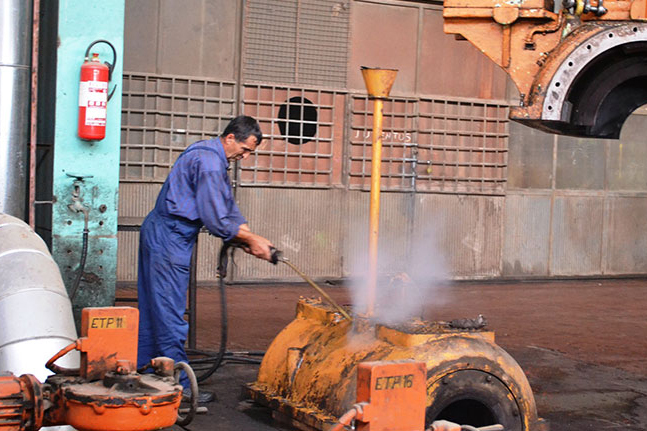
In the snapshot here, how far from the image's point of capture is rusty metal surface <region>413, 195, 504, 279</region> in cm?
1199

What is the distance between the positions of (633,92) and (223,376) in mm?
3377

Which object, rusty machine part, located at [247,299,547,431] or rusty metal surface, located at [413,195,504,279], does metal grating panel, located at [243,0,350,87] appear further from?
rusty machine part, located at [247,299,547,431]

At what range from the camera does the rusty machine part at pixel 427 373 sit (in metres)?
4.29

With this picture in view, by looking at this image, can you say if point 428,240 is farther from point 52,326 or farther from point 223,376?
point 52,326

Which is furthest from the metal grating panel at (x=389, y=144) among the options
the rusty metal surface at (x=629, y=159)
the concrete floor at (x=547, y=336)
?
the rusty metal surface at (x=629, y=159)

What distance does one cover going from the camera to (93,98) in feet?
22.3

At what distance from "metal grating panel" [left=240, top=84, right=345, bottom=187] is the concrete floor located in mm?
1379

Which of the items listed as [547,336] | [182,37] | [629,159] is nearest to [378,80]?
[547,336]

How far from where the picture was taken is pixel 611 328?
920cm

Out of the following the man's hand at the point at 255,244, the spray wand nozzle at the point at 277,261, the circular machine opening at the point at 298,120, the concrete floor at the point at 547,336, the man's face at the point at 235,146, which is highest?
the circular machine opening at the point at 298,120

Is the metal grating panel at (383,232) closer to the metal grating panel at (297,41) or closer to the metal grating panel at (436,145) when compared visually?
the metal grating panel at (436,145)

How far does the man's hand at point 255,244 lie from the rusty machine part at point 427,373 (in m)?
0.53

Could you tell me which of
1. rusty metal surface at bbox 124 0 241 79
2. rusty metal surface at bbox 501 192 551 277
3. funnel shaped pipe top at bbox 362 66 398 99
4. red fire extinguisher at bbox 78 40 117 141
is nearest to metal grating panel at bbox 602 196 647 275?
rusty metal surface at bbox 501 192 551 277

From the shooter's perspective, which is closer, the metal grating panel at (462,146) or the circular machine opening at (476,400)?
the circular machine opening at (476,400)
